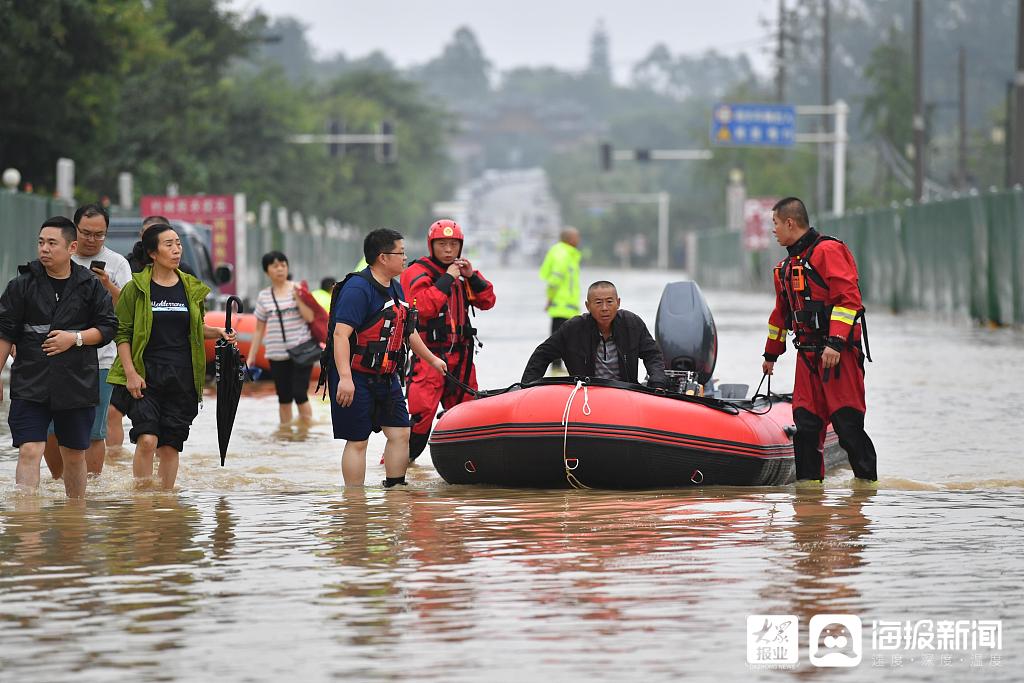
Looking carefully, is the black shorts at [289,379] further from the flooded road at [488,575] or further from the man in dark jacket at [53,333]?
the man in dark jacket at [53,333]

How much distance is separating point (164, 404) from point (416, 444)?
2146 mm

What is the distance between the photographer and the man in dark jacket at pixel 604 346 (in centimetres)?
1238

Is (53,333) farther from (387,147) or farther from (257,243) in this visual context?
(387,147)

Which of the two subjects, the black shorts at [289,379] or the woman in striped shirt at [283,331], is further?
the black shorts at [289,379]

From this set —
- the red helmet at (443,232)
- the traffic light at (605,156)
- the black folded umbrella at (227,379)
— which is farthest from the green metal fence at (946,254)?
the traffic light at (605,156)

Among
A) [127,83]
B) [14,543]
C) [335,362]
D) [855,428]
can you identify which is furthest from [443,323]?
[127,83]

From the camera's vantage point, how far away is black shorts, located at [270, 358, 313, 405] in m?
16.9

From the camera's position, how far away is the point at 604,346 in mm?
12484

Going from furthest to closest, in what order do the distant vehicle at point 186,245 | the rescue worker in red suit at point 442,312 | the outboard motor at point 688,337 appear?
the distant vehicle at point 186,245 < the outboard motor at point 688,337 < the rescue worker in red suit at point 442,312

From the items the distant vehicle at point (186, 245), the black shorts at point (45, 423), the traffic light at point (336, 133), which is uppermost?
the traffic light at point (336, 133)

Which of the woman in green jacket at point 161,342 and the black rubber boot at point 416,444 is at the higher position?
the woman in green jacket at point 161,342

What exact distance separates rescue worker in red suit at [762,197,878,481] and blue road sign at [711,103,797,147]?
52.0 metres

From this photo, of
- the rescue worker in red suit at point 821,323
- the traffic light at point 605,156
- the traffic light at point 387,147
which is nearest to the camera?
the rescue worker in red suit at point 821,323

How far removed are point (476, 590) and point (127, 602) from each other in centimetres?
134
